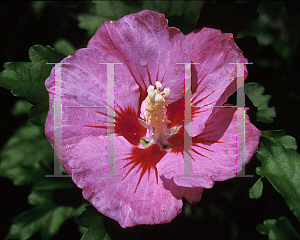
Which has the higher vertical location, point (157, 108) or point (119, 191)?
point (157, 108)

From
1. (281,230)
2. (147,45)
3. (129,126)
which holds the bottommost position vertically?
(281,230)

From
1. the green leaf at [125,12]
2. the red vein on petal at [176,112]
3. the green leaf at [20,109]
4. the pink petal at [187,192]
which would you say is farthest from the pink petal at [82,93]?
the green leaf at [20,109]

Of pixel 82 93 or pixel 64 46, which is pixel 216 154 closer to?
pixel 82 93

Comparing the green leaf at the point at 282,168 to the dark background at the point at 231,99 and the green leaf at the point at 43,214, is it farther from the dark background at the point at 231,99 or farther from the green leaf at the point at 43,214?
the green leaf at the point at 43,214

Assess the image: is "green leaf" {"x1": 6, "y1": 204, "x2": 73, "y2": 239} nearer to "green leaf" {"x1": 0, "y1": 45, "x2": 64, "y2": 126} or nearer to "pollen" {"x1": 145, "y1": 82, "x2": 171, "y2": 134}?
"green leaf" {"x1": 0, "y1": 45, "x2": 64, "y2": 126}

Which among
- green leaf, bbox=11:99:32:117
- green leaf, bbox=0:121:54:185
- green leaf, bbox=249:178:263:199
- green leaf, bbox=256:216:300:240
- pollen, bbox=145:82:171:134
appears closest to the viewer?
green leaf, bbox=256:216:300:240

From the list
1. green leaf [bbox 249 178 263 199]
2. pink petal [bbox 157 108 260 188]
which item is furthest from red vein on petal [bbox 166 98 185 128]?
green leaf [bbox 249 178 263 199]

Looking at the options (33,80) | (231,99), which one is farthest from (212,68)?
(33,80)
